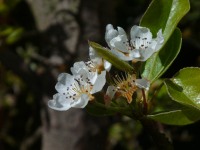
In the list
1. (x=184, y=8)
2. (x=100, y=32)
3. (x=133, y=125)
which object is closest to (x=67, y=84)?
(x=184, y=8)

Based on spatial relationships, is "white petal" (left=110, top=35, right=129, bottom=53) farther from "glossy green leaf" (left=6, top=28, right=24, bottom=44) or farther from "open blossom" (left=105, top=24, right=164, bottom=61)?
"glossy green leaf" (left=6, top=28, right=24, bottom=44)

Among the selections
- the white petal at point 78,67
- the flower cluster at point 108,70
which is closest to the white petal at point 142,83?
the flower cluster at point 108,70

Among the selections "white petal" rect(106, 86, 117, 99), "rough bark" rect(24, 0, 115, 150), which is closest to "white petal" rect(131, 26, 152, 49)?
"white petal" rect(106, 86, 117, 99)

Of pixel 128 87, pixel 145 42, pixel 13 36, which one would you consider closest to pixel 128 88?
pixel 128 87

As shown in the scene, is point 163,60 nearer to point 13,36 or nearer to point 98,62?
point 98,62

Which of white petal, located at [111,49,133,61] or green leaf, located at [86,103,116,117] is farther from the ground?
white petal, located at [111,49,133,61]

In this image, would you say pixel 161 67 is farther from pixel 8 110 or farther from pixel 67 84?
pixel 8 110

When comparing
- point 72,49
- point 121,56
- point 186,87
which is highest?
point 121,56
